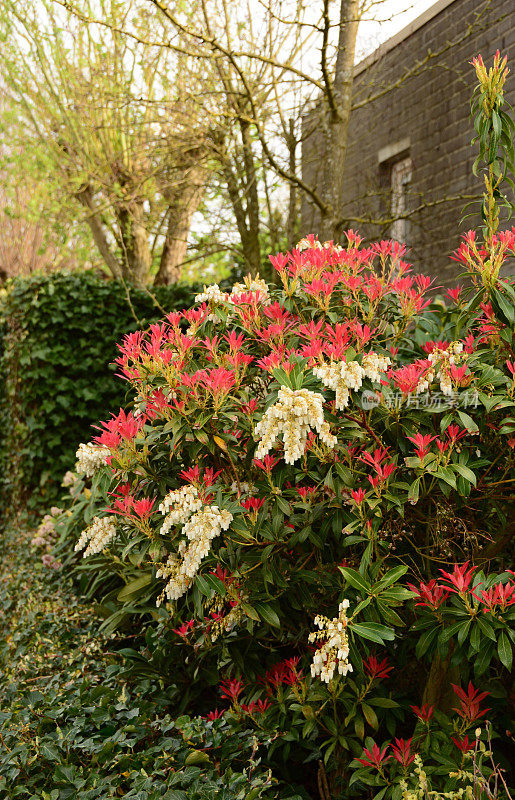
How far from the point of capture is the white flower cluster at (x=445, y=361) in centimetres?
226

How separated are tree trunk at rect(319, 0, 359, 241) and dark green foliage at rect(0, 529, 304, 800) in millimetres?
4120

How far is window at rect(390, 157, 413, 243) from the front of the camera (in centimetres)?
697

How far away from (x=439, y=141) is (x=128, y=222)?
4637 millimetres

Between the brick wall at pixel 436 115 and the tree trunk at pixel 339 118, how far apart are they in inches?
8.6

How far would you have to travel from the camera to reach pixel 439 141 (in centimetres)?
651

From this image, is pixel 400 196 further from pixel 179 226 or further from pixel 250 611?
pixel 250 611

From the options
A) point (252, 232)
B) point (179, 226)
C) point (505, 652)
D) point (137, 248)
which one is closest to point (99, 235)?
point (137, 248)

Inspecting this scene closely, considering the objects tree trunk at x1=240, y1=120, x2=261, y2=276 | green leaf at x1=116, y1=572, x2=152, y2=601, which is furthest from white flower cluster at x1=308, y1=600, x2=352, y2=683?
tree trunk at x1=240, y1=120, x2=261, y2=276

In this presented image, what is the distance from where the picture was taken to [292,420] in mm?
1980

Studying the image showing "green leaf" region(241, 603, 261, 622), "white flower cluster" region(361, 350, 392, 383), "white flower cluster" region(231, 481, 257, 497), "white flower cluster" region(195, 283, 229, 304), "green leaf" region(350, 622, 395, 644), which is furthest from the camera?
"white flower cluster" region(195, 283, 229, 304)

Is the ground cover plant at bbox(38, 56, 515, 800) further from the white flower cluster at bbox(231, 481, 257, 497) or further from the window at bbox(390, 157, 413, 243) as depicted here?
the window at bbox(390, 157, 413, 243)

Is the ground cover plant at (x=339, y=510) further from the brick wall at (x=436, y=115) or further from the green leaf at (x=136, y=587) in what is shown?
the brick wall at (x=436, y=115)

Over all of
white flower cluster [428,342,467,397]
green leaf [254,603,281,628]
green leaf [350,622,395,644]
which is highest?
white flower cluster [428,342,467,397]

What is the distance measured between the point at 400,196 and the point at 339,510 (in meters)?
5.21
